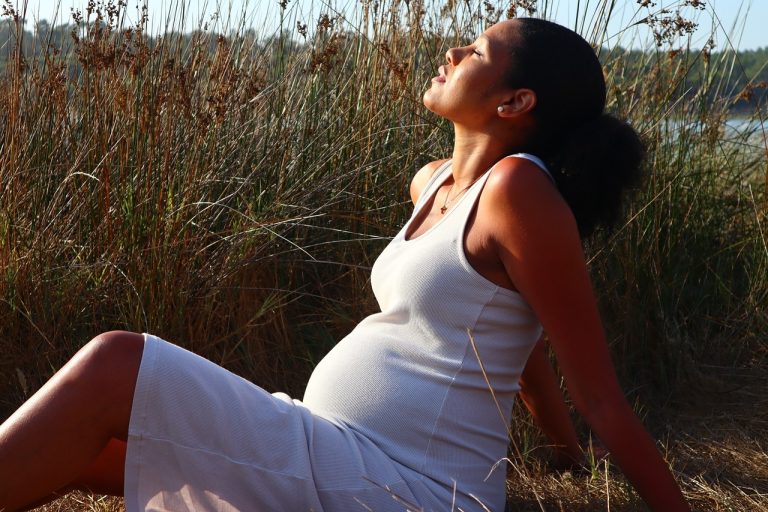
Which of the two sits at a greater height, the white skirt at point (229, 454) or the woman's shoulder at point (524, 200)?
the woman's shoulder at point (524, 200)

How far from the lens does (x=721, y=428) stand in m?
2.61

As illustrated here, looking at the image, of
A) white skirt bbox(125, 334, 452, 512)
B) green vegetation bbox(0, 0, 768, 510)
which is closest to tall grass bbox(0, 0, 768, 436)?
green vegetation bbox(0, 0, 768, 510)

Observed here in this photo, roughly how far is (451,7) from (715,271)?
1227mm

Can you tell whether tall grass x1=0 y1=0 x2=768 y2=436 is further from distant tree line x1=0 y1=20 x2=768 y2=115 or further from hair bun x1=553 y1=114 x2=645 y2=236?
hair bun x1=553 y1=114 x2=645 y2=236

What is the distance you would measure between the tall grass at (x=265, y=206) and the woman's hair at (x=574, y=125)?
0.85m

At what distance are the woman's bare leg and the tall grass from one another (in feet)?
3.36

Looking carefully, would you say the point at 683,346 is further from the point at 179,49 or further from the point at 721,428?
the point at 179,49

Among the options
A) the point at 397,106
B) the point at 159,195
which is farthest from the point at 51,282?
the point at 397,106

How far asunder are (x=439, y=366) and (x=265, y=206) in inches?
55.8

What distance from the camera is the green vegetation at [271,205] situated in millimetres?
2721

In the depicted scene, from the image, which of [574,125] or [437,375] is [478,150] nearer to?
[574,125]

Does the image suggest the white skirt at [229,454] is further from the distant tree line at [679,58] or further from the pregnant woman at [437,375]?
the distant tree line at [679,58]

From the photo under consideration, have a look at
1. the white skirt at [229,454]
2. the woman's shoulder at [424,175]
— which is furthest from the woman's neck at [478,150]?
the white skirt at [229,454]

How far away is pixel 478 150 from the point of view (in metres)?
1.92
